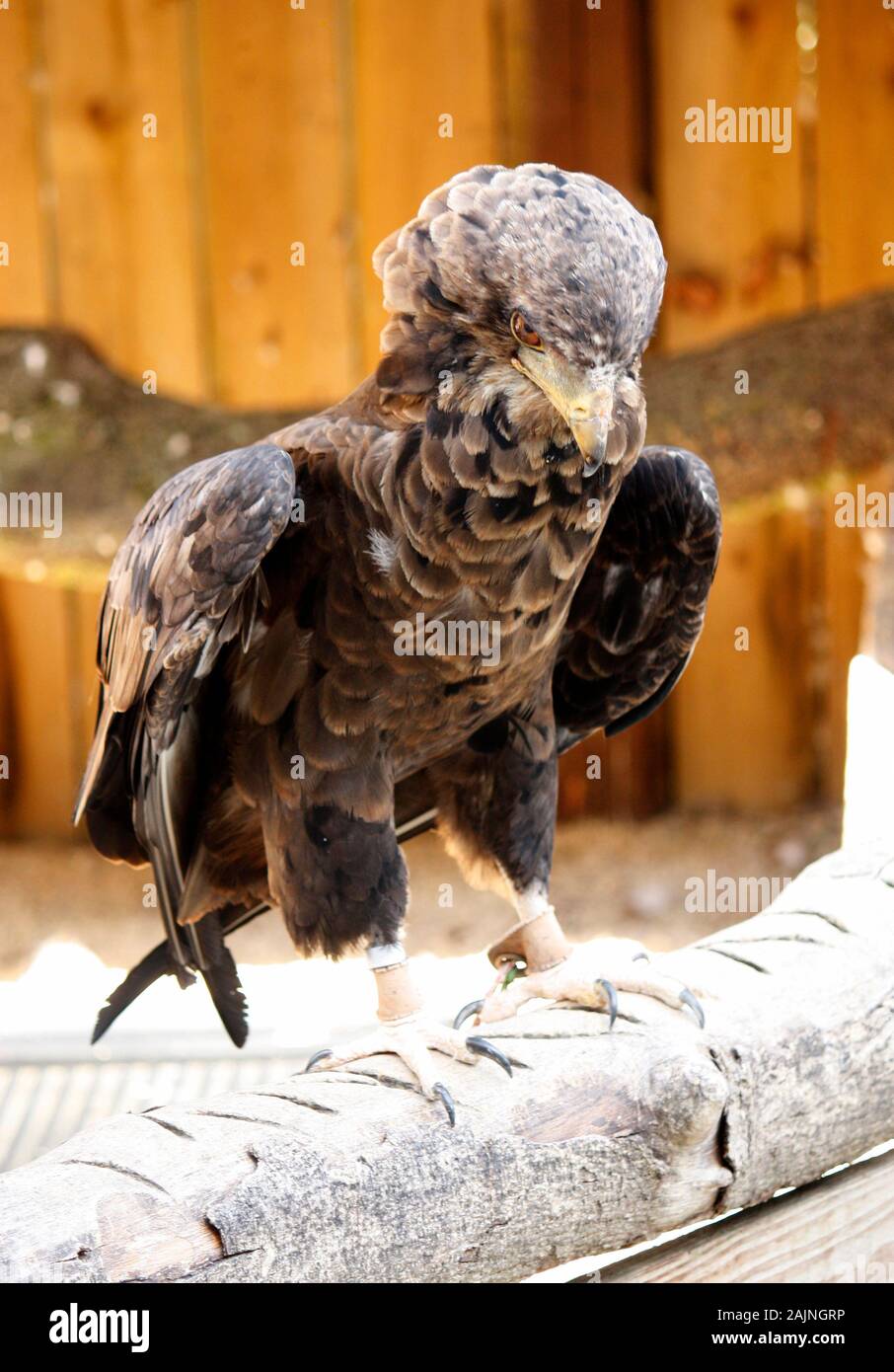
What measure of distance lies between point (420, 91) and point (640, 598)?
2731 millimetres

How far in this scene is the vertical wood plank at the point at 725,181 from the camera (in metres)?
4.90

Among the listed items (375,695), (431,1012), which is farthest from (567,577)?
(431,1012)

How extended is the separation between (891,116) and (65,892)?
13.1 feet

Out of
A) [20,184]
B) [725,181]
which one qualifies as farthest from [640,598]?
[20,184]

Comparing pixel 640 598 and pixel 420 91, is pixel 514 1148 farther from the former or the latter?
pixel 420 91

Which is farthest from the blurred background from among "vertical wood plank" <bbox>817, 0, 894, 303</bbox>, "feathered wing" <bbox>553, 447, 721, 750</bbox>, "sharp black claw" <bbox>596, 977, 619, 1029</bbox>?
"sharp black claw" <bbox>596, 977, 619, 1029</bbox>

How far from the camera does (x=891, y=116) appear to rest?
4867 mm

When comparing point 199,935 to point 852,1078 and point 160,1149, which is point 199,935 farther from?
point 852,1078

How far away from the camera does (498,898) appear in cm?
493

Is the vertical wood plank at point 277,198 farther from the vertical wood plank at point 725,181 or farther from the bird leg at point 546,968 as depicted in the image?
the bird leg at point 546,968

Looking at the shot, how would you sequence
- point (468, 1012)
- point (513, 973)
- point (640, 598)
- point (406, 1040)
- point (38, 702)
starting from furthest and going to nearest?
point (38, 702)
point (640, 598)
point (513, 973)
point (468, 1012)
point (406, 1040)

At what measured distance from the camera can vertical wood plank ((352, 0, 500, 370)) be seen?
192 inches

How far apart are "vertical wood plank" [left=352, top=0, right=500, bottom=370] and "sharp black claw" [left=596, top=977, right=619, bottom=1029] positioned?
3.29 metres

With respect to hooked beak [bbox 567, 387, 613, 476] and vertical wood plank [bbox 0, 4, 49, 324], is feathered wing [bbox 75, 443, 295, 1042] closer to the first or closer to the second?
hooked beak [bbox 567, 387, 613, 476]
